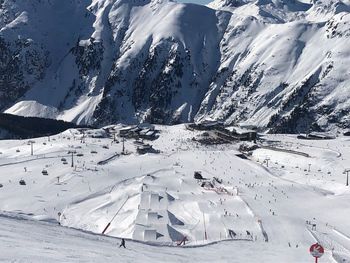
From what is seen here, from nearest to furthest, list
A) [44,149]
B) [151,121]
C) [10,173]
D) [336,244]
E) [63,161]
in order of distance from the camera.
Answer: [336,244] → [10,173] → [63,161] → [44,149] → [151,121]

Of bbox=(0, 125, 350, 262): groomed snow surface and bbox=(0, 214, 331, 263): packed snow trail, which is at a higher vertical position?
bbox=(0, 214, 331, 263): packed snow trail

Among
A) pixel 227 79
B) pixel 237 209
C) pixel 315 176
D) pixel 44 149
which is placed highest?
pixel 237 209

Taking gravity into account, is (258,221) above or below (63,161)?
above

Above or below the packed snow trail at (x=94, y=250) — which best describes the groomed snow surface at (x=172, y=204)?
below

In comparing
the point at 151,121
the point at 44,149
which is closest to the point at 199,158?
the point at 44,149

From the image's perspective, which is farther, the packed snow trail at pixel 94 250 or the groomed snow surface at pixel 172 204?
the groomed snow surface at pixel 172 204

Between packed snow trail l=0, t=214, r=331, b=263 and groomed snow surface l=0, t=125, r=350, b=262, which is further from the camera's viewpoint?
groomed snow surface l=0, t=125, r=350, b=262

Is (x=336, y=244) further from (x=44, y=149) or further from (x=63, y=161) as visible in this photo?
(x=44, y=149)

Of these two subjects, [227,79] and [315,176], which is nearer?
[315,176]
